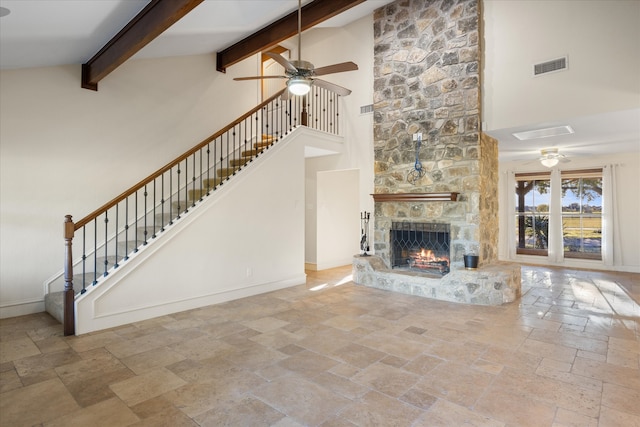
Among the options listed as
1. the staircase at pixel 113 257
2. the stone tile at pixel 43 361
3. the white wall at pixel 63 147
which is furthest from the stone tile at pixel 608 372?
the white wall at pixel 63 147

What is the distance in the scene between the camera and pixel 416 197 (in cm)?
575

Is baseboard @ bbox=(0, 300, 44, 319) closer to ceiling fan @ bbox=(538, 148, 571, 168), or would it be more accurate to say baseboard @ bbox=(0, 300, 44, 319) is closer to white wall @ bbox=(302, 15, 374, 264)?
white wall @ bbox=(302, 15, 374, 264)

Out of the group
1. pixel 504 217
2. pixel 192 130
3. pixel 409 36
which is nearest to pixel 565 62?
pixel 409 36

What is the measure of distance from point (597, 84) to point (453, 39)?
2.12 metres

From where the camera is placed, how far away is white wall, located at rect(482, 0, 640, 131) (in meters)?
4.29

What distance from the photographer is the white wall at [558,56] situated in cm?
429

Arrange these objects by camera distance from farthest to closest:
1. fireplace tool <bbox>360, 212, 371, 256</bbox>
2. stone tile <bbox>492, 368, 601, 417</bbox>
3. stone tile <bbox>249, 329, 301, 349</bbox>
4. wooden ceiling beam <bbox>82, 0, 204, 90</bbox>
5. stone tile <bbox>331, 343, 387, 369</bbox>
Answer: fireplace tool <bbox>360, 212, 371, 256</bbox>, stone tile <bbox>249, 329, 301, 349</bbox>, wooden ceiling beam <bbox>82, 0, 204, 90</bbox>, stone tile <bbox>331, 343, 387, 369</bbox>, stone tile <bbox>492, 368, 601, 417</bbox>

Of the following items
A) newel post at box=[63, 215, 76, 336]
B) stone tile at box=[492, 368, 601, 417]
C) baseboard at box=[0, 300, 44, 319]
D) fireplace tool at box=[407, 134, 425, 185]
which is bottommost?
stone tile at box=[492, 368, 601, 417]

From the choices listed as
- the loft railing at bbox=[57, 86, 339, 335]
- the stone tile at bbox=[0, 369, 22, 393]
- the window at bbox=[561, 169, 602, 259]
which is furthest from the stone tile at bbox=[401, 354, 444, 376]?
the window at bbox=[561, 169, 602, 259]

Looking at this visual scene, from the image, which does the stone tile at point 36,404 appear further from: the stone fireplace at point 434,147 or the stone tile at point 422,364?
the stone fireplace at point 434,147

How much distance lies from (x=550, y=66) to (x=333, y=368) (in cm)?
490

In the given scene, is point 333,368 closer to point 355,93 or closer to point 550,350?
point 550,350

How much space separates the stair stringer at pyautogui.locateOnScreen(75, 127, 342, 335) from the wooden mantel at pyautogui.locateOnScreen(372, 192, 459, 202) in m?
1.45

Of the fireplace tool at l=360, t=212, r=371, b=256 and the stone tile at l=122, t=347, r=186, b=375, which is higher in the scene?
the fireplace tool at l=360, t=212, r=371, b=256
